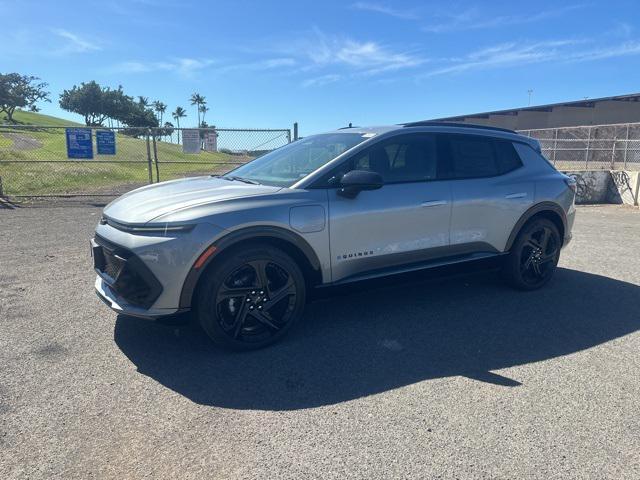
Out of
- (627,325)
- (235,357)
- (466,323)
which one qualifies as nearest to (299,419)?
(235,357)

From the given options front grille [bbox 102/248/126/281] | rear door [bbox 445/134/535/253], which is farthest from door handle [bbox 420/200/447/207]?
front grille [bbox 102/248/126/281]

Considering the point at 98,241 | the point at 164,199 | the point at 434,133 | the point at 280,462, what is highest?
the point at 434,133

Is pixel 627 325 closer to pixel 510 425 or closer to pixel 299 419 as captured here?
pixel 510 425

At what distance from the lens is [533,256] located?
16.6ft

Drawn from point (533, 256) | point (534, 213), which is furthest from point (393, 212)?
point (533, 256)

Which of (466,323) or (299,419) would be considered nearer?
(299,419)

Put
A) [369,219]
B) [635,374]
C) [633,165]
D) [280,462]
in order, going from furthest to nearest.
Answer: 1. [633,165]
2. [369,219]
3. [635,374]
4. [280,462]

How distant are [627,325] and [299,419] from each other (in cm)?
325

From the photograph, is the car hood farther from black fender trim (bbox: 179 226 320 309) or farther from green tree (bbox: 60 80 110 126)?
green tree (bbox: 60 80 110 126)

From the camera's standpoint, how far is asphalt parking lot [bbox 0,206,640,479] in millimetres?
2400

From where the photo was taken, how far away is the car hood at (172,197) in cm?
342

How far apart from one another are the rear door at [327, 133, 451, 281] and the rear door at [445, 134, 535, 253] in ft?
0.59

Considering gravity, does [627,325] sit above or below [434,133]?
below

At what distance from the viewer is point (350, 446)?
251 centimetres
